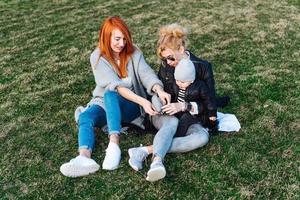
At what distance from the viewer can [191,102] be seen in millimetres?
6465

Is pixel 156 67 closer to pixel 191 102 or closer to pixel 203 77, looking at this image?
pixel 203 77

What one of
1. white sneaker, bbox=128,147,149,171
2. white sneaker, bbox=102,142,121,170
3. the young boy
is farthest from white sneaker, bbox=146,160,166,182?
the young boy

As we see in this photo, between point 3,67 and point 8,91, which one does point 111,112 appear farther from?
point 3,67

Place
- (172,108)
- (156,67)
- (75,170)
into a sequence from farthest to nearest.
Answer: (156,67), (172,108), (75,170)

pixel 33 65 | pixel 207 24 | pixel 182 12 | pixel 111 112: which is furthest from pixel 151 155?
pixel 182 12

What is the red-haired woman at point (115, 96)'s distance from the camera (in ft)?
20.0

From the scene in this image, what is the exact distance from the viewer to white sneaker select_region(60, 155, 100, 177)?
5965 millimetres

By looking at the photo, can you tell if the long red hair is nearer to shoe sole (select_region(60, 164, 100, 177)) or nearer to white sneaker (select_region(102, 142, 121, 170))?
white sneaker (select_region(102, 142, 121, 170))

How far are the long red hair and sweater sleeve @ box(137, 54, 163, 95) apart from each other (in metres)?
0.21

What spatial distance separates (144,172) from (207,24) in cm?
745

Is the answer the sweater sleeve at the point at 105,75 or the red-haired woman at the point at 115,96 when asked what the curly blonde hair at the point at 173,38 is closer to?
the red-haired woman at the point at 115,96

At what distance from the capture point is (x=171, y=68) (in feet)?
22.0

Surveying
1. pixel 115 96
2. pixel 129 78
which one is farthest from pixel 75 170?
pixel 129 78

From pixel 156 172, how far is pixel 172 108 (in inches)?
40.1
